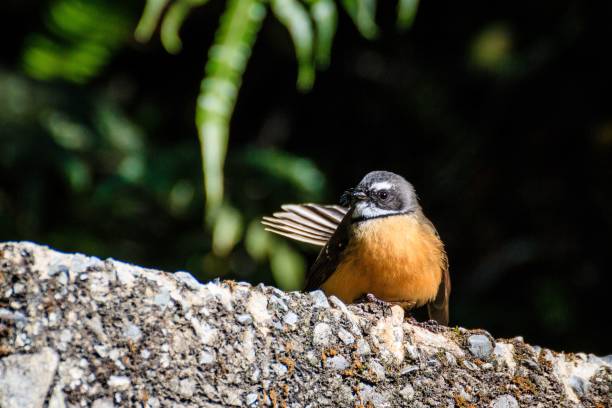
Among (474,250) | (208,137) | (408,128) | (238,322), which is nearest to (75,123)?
(408,128)

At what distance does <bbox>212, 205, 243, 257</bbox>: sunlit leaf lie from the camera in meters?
5.43

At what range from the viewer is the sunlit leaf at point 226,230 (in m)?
5.43

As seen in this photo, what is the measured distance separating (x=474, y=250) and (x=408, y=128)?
0.95m

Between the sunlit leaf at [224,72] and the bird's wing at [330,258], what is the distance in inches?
41.9

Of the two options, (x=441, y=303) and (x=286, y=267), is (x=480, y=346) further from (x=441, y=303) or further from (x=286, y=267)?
(x=286, y=267)

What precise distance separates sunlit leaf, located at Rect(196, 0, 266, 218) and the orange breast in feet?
3.37

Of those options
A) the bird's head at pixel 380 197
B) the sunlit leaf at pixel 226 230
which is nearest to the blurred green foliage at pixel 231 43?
the bird's head at pixel 380 197

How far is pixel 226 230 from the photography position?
17.9 feet

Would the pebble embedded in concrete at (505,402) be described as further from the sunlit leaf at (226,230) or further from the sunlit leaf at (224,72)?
the sunlit leaf at (226,230)

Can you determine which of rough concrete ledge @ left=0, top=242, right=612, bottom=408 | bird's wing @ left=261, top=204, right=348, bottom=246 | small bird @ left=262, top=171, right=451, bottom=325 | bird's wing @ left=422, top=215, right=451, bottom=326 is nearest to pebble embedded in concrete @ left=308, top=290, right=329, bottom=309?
rough concrete ledge @ left=0, top=242, right=612, bottom=408

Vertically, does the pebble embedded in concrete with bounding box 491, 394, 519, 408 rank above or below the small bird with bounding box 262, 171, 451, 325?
below

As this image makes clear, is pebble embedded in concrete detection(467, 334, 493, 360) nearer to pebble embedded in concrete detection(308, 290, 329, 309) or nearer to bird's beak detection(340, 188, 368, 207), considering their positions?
pebble embedded in concrete detection(308, 290, 329, 309)

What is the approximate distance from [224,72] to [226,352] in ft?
4.17

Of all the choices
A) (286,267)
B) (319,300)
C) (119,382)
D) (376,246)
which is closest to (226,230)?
(286,267)
